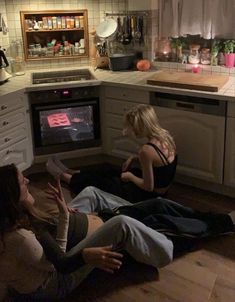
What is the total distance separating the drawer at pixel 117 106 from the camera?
3.25 m

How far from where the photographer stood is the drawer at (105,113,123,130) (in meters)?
3.35

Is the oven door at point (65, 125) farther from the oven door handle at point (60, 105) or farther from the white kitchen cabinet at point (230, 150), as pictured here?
the white kitchen cabinet at point (230, 150)

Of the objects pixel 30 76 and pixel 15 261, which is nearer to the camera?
pixel 15 261

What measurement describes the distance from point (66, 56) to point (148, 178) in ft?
5.78

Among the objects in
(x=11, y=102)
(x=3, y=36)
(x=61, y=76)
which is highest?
(x=3, y=36)

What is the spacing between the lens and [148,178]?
2609mm

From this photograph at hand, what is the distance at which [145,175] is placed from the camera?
8.56 ft

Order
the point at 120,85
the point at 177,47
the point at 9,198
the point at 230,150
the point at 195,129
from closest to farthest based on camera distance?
the point at 9,198, the point at 230,150, the point at 195,129, the point at 120,85, the point at 177,47

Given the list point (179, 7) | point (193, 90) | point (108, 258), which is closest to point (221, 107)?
point (193, 90)

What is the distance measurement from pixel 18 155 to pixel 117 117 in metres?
0.87

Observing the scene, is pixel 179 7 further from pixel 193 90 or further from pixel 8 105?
pixel 8 105

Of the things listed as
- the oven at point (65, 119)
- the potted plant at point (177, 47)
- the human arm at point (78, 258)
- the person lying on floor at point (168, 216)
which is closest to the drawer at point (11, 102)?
the oven at point (65, 119)

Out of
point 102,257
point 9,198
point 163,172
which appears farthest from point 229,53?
point 9,198

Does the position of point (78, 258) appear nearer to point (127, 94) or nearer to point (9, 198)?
point (9, 198)
